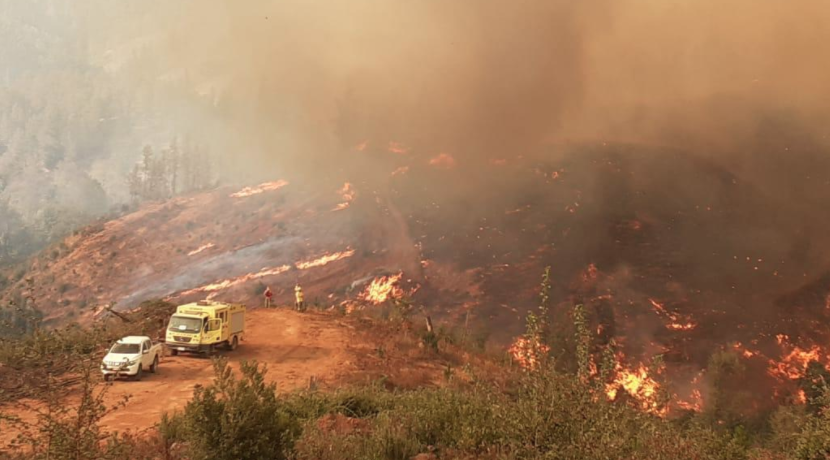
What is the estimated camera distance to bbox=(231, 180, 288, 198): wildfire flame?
90981mm

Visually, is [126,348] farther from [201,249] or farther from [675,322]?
[201,249]

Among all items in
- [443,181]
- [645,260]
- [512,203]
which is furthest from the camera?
[443,181]

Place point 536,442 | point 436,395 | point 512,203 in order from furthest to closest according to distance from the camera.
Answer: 1. point 512,203
2. point 436,395
3. point 536,442

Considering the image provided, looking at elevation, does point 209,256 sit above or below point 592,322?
above

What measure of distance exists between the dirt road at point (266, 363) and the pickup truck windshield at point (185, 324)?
4.38 ft

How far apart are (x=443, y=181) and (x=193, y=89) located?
146m

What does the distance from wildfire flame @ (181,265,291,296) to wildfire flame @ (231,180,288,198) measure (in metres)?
33.2

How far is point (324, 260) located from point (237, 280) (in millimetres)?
10493

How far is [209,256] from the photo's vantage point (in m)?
69.2

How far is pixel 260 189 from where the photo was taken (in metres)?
92.6

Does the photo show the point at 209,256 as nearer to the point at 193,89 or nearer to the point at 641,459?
the point at 641,459

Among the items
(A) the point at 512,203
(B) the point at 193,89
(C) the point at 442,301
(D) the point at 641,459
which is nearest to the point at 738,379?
(C) the point at 442,301

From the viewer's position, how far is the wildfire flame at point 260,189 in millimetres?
90981

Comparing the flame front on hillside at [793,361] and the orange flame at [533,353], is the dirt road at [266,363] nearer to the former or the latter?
the orange flame at [533,353]
